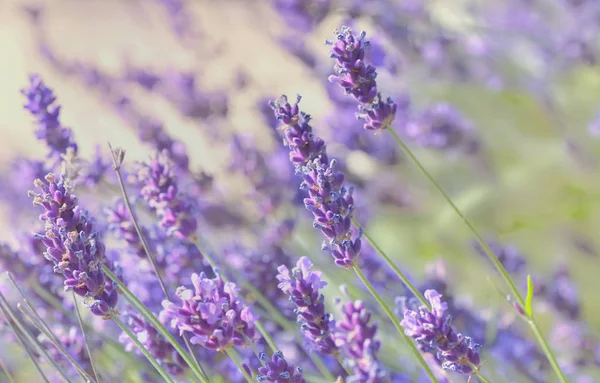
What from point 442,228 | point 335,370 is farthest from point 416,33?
point 335,370

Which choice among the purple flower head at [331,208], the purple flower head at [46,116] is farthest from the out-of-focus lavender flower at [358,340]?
the purple flower head at [46,116]

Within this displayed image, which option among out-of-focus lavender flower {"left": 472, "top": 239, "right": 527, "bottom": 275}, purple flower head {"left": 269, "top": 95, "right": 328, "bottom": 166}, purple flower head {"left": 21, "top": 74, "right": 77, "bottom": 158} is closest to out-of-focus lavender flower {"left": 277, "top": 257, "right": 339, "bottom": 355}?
purple flower head {"left": 269, "top": 95, "right": 328, "bottom": 166}

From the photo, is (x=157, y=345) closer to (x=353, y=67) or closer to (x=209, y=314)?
(x=209, y=314)

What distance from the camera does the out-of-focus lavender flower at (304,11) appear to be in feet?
5.67

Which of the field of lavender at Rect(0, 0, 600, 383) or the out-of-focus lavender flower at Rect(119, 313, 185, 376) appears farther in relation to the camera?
the out-of-focus lavender flower at Rect(119, 313, 185, 376)

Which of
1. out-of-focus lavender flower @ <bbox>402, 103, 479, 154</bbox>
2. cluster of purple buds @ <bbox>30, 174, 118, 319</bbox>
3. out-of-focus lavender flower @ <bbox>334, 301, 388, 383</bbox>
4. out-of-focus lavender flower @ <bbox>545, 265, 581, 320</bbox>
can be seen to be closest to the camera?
cluster of purple buds @ <bbox>30, 174, 118, 319</bbox>

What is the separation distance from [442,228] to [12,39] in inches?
109

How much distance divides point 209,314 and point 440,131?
3.58ft

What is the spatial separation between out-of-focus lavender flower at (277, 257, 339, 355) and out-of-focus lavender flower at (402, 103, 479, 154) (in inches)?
38.5

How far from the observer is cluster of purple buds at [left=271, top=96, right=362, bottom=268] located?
2.31ft

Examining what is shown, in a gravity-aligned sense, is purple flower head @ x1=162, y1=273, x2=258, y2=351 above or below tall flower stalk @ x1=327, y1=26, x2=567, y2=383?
below

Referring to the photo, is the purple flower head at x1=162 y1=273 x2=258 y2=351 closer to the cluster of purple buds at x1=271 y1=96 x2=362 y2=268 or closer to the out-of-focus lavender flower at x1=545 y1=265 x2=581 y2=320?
the cluster of purple buds at x1=271 y1=96 x2=362 y2=268

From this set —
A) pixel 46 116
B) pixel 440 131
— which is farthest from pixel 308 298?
pixel 440 131

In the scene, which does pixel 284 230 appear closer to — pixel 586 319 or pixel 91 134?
pixel 586 319
